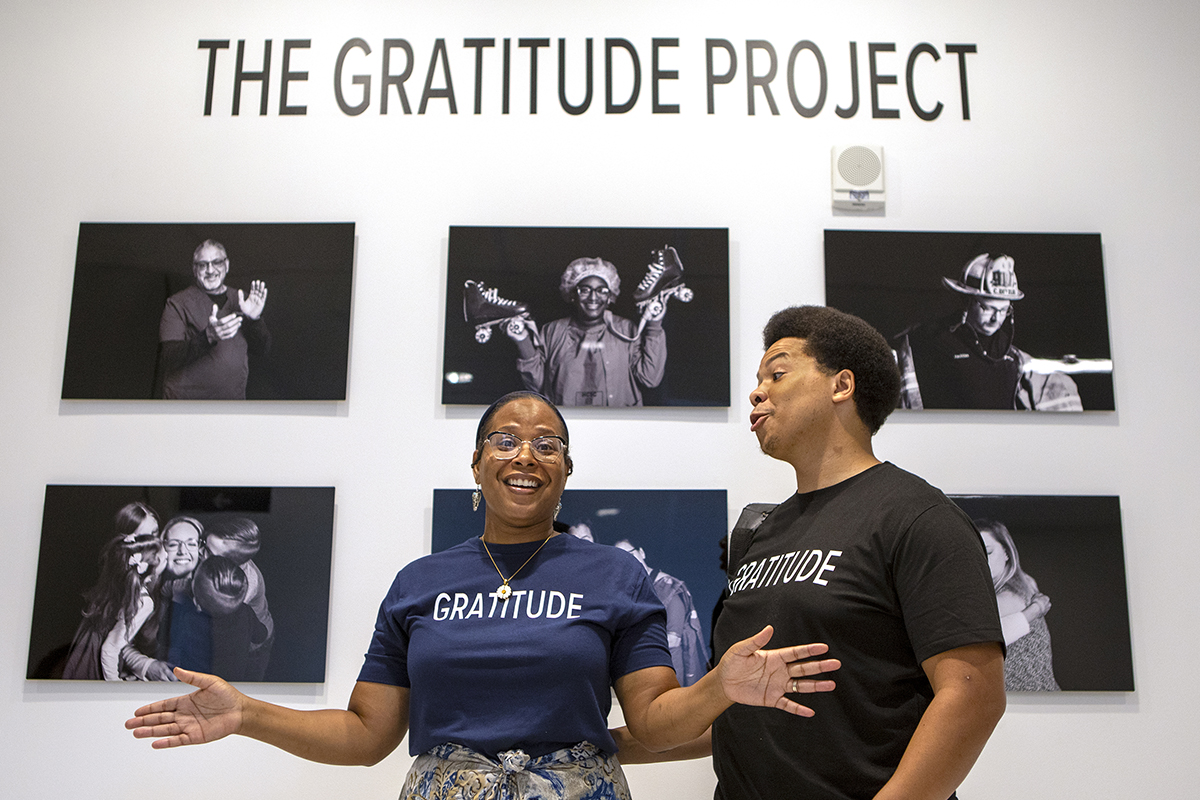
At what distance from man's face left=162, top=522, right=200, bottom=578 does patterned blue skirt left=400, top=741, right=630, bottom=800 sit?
1.06 meters

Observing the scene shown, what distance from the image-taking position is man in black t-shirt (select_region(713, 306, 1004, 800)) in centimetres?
139

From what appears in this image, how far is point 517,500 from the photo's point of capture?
6.27 feet

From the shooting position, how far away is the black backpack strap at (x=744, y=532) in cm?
191

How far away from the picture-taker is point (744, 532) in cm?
195

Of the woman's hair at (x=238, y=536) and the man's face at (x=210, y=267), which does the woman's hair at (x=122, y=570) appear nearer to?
the woman's hair at (x=238, y=536)

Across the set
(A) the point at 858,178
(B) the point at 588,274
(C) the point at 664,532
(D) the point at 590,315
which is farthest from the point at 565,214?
(C) the point at 664,532

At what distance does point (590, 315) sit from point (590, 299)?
46 mm

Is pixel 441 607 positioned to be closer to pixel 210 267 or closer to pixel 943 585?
pixel 943 585

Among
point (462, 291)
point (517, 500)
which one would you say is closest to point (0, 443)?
point (462, 291)

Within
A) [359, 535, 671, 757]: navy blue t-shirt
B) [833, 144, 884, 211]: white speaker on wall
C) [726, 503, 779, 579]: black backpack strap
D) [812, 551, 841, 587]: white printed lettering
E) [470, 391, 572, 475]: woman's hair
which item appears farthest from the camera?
[833, 144, 884, 211]: white speaker on wall

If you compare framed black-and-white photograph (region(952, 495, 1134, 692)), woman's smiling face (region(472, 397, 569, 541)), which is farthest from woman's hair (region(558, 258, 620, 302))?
framed black-and-white photograph (region(952, 495, 1134, 692))

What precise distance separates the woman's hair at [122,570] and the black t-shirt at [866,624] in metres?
1.67

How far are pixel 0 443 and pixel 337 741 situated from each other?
144 cm

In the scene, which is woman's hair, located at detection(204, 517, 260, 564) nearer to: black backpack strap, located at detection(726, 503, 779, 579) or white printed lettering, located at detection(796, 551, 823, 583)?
black backpack strap, located at detection(726, 503, 779, 579)
